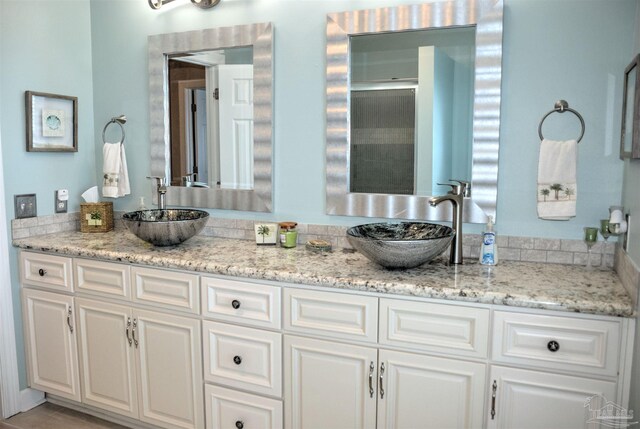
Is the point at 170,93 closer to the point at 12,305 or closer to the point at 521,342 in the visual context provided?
the point at 12,305

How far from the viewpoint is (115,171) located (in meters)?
3.03

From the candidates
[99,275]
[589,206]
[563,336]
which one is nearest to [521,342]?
[563,336]

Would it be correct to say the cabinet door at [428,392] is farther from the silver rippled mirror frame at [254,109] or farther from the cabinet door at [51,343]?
the cabinet door at [51,343]

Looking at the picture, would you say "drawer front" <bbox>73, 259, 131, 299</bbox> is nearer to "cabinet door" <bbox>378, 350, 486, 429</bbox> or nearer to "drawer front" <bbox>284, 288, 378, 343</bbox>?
"drawer front" <bbox>284, 288, 378, 343</bbox>

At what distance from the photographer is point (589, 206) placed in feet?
7.00

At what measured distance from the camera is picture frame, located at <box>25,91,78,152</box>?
9.10 feet

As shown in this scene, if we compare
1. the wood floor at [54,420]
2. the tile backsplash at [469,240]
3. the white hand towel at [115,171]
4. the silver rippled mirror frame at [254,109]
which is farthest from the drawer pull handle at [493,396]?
the white hand towel at [115,171]

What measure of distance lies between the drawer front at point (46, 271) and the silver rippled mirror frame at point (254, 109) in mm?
682

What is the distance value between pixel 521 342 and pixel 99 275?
75.1 inches

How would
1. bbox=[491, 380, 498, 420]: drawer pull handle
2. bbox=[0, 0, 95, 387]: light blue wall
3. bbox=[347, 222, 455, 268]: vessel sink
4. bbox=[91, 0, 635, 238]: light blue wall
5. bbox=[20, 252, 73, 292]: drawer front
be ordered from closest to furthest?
bbox=[491, 380, 498, 420]: drawer pull handle, bbox=[347, 222, 455, 268]: vessel sink, bbox=[91, 0, 635, 238]: light blue wall, bbox=[20, 252, 73, 292]: drawer front, bbox=[0, 0, 95, 387]: light blue wall

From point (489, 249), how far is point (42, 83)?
2.51 m

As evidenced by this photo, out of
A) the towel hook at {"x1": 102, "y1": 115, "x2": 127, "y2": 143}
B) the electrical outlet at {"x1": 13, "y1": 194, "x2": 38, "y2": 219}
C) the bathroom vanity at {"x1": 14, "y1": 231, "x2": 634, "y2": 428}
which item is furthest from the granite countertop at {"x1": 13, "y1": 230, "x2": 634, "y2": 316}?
the towel hook at {"x1": 102, "y1": 115, "x2": 127, "y2": 143}

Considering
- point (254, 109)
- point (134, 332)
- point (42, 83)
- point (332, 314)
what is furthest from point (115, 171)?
point (332, 314)

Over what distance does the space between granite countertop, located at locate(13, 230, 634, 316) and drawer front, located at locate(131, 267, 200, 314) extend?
0.15 ft
